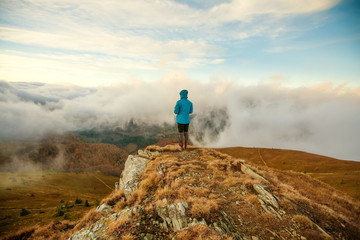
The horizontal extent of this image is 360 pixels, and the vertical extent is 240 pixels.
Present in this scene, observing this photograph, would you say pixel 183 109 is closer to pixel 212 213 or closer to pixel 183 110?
pixel 183 110

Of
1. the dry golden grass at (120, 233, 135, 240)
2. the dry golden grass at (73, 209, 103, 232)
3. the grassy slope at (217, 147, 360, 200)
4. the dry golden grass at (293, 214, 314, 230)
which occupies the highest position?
the dry golden grass at (293, 214, 314, 230)

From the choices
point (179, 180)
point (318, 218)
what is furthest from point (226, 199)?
point (318, 218)

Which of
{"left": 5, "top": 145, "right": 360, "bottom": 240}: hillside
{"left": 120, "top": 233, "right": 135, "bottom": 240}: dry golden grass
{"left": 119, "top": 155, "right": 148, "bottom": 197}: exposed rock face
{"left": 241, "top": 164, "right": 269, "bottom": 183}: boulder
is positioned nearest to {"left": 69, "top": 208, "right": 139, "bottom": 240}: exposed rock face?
{"left": 5, "top": 145, "right": 360, "bottom": 240}: hillside

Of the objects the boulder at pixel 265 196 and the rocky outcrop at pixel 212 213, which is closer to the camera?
the rocky outcrop at pixel 212 213

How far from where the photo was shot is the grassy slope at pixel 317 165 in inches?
917

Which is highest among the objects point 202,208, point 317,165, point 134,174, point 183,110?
point 183,110

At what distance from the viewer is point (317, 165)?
44031mm

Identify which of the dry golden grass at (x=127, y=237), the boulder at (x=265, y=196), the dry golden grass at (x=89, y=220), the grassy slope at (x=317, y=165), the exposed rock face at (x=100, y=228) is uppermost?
the boulder at (x=265, y=196)

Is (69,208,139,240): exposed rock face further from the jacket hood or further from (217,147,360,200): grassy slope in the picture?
(217,147,360,200): grassy slope

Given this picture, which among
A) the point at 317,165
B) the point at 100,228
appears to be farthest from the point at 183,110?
the point at 317,165

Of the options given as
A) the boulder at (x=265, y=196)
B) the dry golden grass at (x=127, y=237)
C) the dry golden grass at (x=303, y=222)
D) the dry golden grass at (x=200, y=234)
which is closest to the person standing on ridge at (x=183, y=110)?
the boulder at (x=265, y=196)

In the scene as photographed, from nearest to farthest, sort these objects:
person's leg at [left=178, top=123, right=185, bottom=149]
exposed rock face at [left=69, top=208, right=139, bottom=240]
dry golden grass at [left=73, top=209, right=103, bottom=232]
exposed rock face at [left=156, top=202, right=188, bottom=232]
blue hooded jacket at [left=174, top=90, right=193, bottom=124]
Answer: exposed rock face at [left=156, top=202, right=188, bottom=232], exposed rock face at [left=69, top=208, right=139, bottom=240], dry golden grass at [left=73, top=209, right=103, bottom=232], blue hooded jacket at [left=174, top=90, right=193, bottom=124], person's leg at [left=178, top=123, right=185, bottom=149]

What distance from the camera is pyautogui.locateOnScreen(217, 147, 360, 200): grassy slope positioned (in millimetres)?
23297

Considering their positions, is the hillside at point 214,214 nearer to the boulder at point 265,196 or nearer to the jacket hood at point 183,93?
the boulder at point 265,196
